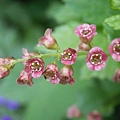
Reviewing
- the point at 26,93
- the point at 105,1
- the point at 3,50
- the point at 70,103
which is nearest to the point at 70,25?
the point at 105,1

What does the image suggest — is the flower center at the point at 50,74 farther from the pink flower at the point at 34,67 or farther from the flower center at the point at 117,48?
the flower center at the point at 117,48

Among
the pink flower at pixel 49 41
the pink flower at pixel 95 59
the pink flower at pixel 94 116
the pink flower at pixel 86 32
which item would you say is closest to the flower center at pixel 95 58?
the pink flower at pixel 95 59

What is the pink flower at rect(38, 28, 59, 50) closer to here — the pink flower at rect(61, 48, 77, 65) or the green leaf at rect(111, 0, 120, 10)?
the pink flower at rect(61, 48, 77, 65)

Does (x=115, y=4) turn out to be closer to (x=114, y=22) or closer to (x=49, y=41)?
(x=114, y=22)

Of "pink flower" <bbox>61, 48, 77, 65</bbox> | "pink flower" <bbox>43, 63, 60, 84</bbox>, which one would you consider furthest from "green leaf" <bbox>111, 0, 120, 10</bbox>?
"pink flower" <bbox>43, 63, 60, 84</bbox>

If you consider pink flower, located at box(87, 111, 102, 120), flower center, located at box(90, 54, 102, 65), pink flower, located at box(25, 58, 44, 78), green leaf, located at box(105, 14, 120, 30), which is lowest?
pink flower, located at box(87, 111, 102, 120)

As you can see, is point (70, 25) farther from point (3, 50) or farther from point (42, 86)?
point (3, 50)
